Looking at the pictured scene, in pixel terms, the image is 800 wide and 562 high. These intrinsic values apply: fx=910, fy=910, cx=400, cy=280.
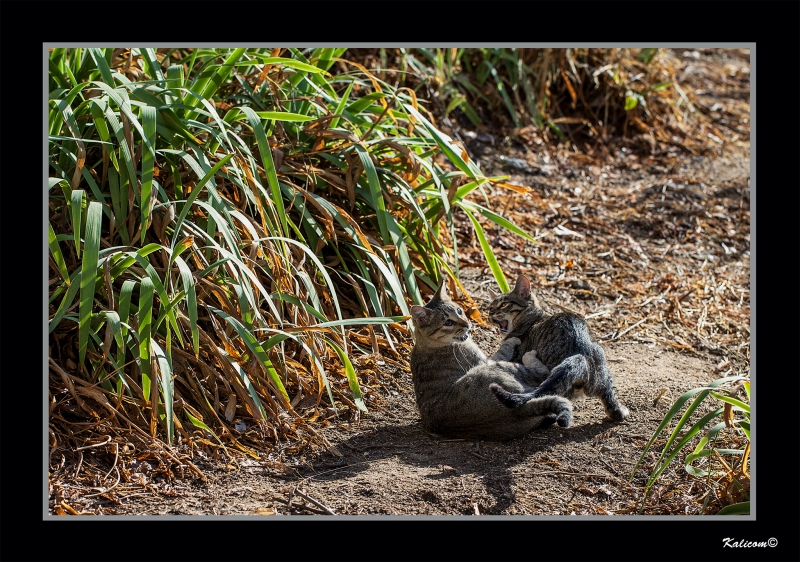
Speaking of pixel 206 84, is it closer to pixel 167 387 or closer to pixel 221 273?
pixel 221 273

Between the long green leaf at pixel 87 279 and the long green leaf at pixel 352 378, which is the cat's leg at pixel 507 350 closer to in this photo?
the long green leaf at pixel 352 378

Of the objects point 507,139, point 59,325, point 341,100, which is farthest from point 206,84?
point 507,139

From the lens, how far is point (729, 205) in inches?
252

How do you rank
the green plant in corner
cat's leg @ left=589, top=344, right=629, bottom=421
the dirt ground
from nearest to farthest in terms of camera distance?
the green plant in corner
the dirt ground
cat's leg @ left=589, top=344, right=629, bottom=421

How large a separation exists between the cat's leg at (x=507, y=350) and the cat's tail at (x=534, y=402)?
50cm

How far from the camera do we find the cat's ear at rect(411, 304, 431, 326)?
3.88m

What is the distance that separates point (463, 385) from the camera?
3.71 metres

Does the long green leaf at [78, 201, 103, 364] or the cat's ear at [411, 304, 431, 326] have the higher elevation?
the long green leaf at [78, 201, 103, 364]

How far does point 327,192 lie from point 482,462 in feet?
5.74

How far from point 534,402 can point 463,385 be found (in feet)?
0.98

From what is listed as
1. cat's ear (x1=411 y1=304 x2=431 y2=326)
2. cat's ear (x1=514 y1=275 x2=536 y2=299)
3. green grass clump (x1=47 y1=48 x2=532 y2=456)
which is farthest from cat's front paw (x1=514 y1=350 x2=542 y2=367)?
green grass clump (x1=47 y1=48 x2=532 y2=456)

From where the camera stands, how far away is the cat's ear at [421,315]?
3.88m

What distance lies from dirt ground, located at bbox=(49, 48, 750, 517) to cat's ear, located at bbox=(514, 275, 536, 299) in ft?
1.40

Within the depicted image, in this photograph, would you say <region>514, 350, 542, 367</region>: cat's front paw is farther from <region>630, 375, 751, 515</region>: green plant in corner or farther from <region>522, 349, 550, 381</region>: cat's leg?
<region>630, 375, 751, 515</region>: green plant in corner
